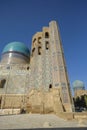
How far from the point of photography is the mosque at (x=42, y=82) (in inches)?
525

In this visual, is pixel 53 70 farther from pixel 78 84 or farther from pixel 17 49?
pixel 78 84

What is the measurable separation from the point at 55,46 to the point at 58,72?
426 cm

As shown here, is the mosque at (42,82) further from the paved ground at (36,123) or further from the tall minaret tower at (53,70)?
the paved ground at (36,123)

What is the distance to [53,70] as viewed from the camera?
15969 millimetres

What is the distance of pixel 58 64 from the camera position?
52.9ft

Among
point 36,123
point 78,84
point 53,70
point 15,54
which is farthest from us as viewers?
point 78,84

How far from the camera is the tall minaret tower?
46.2ft

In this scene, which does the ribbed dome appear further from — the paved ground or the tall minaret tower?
the paved ground

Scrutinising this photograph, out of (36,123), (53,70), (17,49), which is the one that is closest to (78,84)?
(17,49)

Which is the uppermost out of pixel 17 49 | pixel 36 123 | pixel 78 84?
pixel 17 49

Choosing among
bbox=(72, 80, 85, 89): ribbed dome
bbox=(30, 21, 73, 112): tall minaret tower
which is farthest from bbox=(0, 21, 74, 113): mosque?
bbox=(72, 80, 85, 89): ribbed dome

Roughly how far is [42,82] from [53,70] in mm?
2134

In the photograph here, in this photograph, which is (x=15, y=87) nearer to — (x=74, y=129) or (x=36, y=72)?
(x=36, y=72)

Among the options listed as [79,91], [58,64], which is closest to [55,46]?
[58,64]
